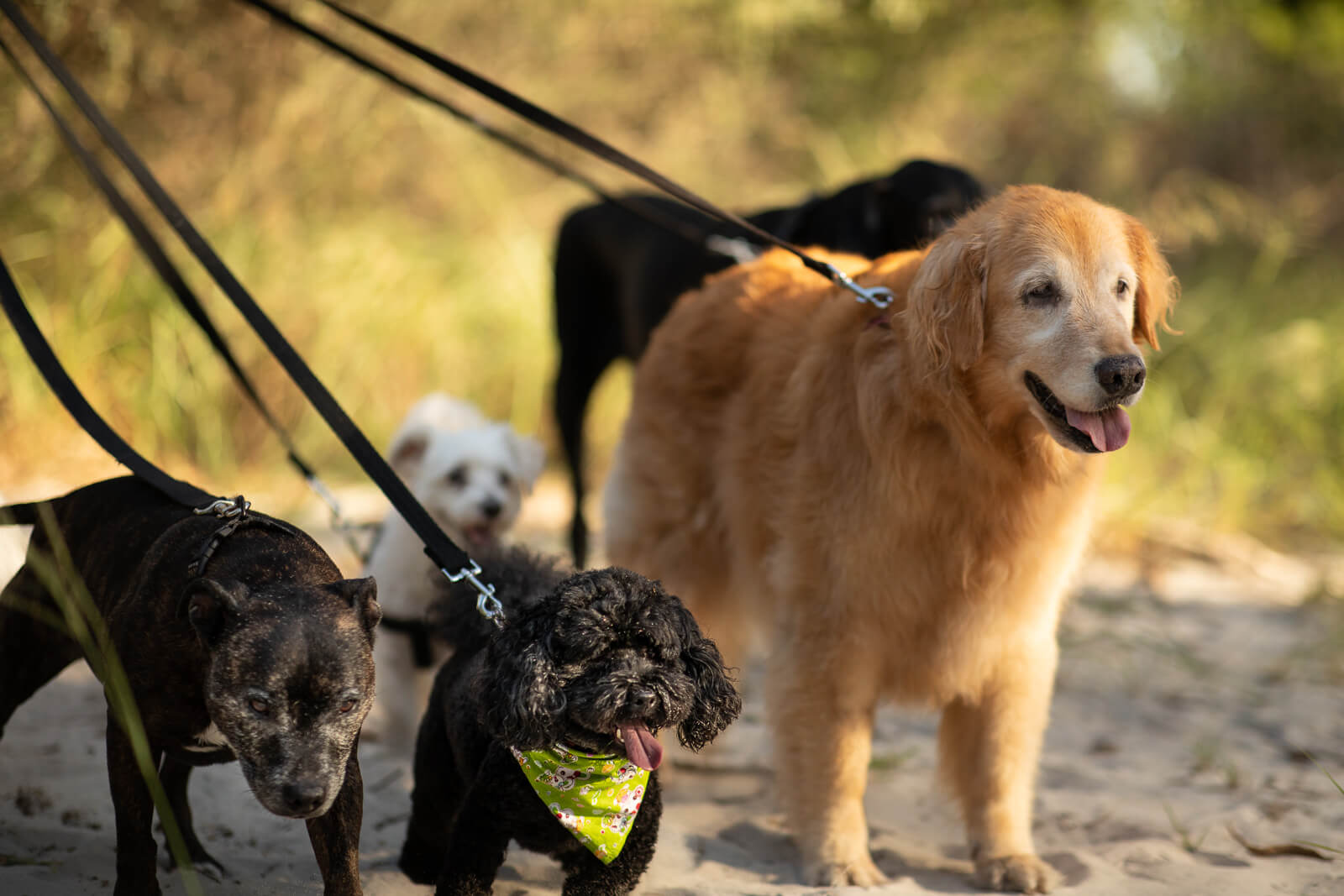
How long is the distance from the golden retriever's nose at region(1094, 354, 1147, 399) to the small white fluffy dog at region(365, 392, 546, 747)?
1.85m

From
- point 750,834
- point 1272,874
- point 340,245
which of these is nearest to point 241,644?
point 750,834

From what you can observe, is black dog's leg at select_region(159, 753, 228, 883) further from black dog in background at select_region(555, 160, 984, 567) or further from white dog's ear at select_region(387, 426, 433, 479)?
black dog in background at select_region(555, 160, 984, 567)

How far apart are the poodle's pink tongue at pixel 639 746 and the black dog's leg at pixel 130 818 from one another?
86 cm

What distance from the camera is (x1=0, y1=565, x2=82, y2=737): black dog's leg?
7.37 feet

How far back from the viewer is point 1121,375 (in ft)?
7.43

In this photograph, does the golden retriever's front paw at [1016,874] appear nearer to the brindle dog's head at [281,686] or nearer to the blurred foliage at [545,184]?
the brindle dog's head at [281,686]

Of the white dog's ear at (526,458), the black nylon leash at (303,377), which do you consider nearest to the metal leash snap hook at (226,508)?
the black nylon leash at (303,377)

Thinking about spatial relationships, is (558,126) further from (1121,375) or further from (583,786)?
(583,786)

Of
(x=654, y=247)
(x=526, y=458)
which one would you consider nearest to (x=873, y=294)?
(x=526, y=458)

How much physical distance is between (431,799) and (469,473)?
1.66m

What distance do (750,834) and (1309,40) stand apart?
35.9 feet

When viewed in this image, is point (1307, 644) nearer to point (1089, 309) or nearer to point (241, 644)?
point (1089, 309)

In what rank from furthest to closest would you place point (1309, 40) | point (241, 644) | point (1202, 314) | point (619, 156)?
point (1309, 40) < point (1202, 314) < point (619, 156) < point (241, 644)

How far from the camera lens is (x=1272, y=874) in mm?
2752
